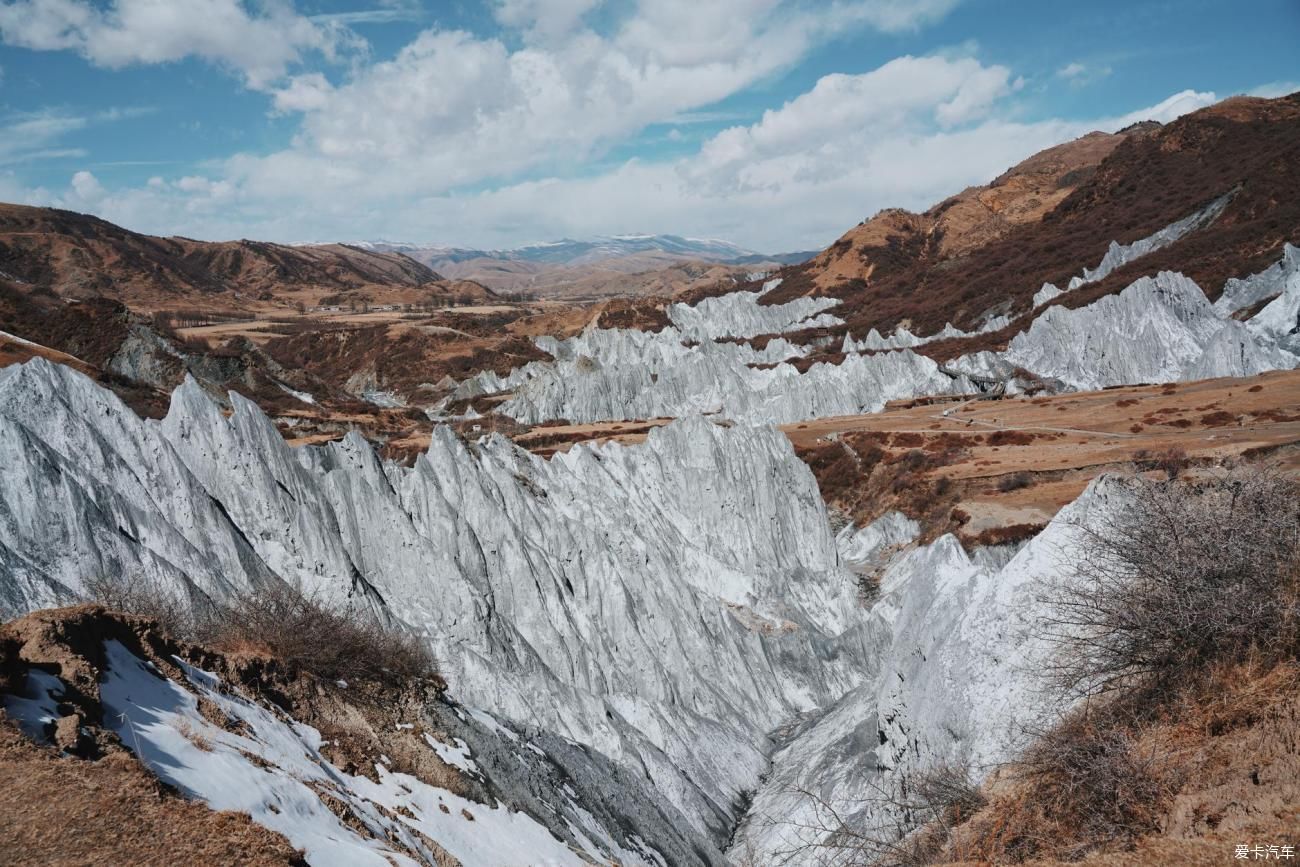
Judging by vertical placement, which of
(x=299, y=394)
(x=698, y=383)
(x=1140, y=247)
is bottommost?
(x=698, y=383)

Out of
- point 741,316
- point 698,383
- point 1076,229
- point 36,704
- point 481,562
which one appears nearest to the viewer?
point 36,704

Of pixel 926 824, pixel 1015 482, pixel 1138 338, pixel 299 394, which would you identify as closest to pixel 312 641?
pixel 926 824

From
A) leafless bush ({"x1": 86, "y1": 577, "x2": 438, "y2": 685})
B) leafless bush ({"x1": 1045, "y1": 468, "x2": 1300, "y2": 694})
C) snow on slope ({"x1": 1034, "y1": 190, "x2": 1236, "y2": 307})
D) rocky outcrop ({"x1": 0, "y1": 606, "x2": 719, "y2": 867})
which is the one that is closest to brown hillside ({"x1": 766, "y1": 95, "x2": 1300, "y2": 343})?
snow on slope ({"x1": 1034, "y1": 190, "x2": 1236, "y2": 307})

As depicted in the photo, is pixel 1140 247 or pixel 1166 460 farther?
pixel 1140 247

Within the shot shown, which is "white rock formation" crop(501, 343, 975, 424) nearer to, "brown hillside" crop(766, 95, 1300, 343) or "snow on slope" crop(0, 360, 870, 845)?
"brown hillside" crop(766, 95, 1300, 343)

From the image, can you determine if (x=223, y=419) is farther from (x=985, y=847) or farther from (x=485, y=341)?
(x=485, y=341)

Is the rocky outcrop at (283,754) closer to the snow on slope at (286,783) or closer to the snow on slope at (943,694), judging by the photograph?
the snow on slope at (286,783)

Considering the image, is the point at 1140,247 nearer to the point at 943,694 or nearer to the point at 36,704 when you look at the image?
the point at 943,694
